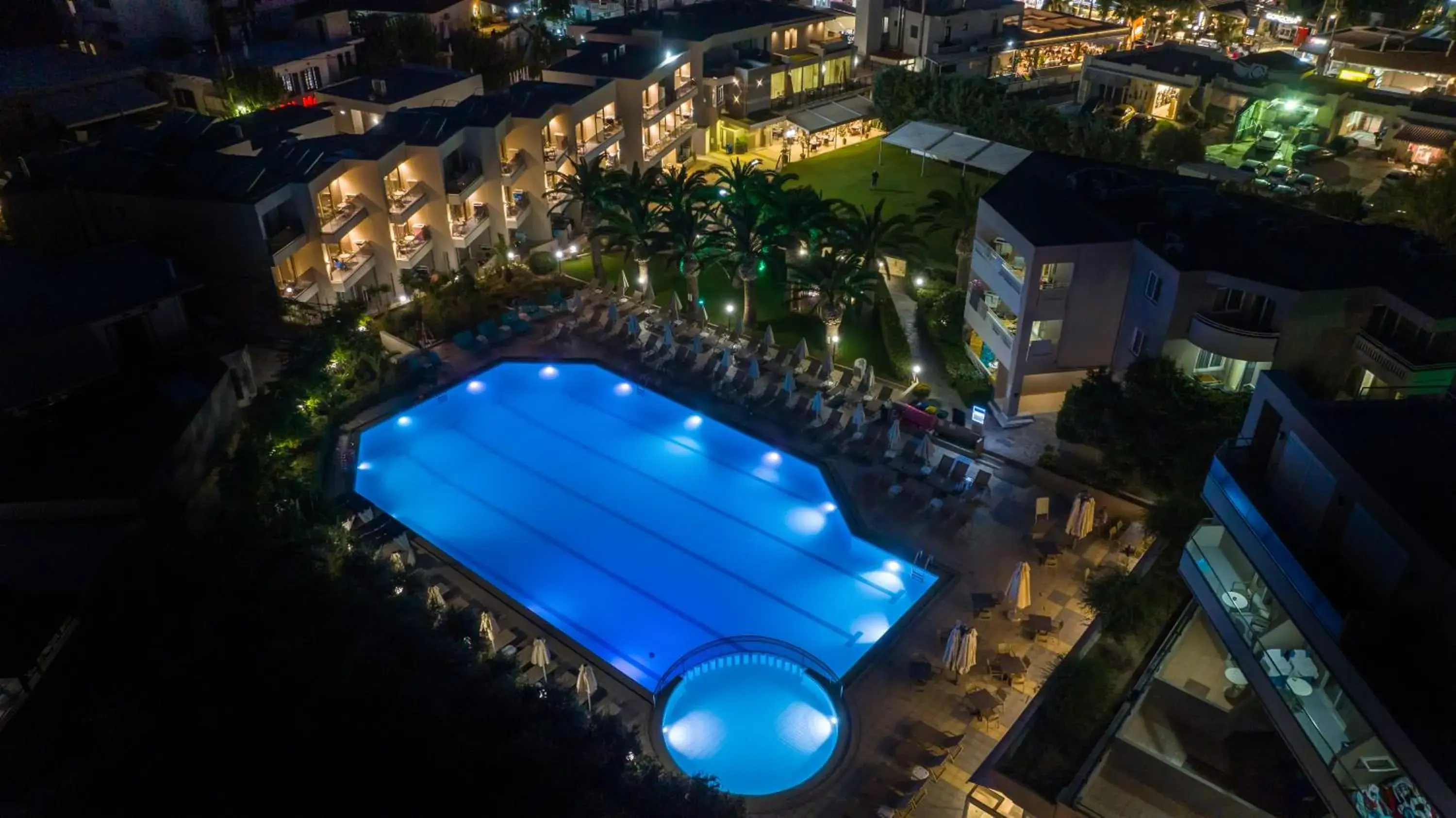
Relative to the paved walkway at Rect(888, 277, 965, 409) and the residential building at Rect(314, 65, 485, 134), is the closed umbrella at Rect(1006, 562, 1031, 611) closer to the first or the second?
the paved walkway at Rect(888, 277, 965, 409)

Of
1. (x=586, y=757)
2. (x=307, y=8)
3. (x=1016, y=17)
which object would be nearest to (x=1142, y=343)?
(x=586, y=757)

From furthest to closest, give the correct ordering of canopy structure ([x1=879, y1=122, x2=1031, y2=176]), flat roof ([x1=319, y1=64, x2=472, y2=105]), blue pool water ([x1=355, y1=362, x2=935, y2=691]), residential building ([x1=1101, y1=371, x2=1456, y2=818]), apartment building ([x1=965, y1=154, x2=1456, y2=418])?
1. canopy structure ([x1=879, y1=122, x2=1031, y2=176])
2. flat roof ([x1=319, y1=64, x2=472, y2=105])
3. apartment building ([x1=965, y1=154, x2=1456, y2=418])
4. blue pool water ([x1=355, y1=362, x2=935, y2=691])
5. residential building ([x1=1101, y1=371, x2=1456, y2=818])

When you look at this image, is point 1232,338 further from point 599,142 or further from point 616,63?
point 616,63

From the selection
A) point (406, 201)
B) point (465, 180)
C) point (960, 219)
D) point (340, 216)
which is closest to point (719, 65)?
point (465, 180)

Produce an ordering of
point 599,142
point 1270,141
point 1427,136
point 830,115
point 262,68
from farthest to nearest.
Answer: point 830,115 → point 1270,141 → point 1427,136 → point 262,68 → point 599,142

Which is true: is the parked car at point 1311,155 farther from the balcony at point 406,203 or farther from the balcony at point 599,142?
the balcony at point 406,203

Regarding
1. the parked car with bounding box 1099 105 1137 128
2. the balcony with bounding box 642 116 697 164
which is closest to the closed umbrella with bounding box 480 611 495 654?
the balcony with bounding box 642 116 697 164
